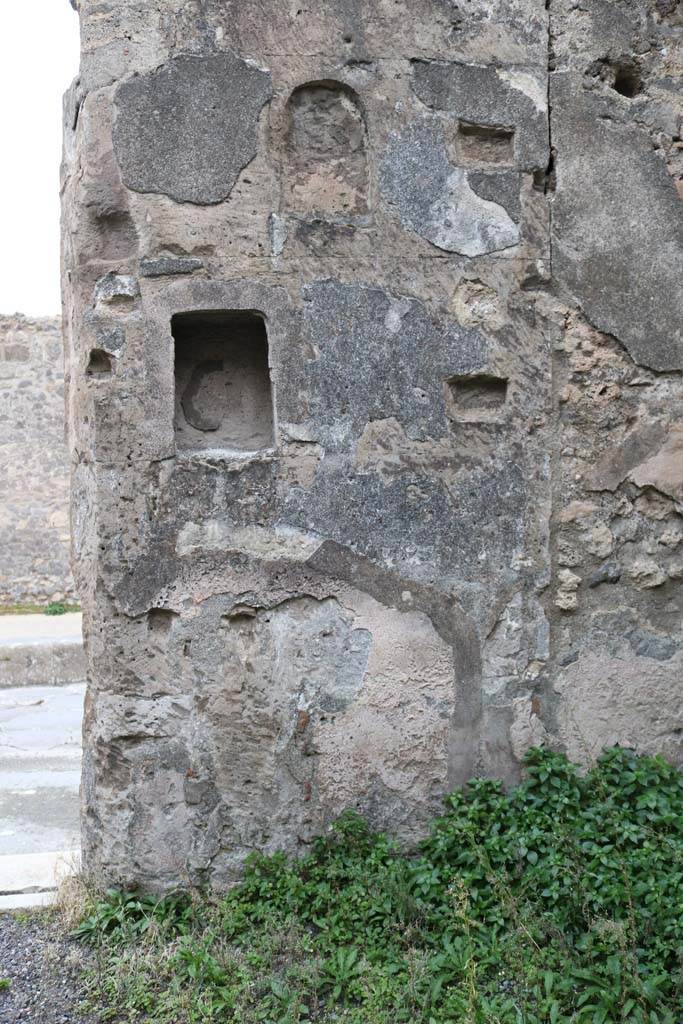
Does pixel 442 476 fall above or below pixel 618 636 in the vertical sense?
above

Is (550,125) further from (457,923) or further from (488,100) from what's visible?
(457,923)

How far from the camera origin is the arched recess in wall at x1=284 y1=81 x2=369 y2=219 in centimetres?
306

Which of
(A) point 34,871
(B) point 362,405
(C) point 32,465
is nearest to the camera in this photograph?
(B) point 362,405

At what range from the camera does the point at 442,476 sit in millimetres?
3086

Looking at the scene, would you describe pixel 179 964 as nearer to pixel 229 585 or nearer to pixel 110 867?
pixel 110 867

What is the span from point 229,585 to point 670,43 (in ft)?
7.74

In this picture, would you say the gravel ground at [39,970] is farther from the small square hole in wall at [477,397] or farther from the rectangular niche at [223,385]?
the small square hole in wall at [477,397]

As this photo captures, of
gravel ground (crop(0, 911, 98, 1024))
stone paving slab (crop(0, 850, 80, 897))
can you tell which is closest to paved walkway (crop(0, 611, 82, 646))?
stone paving slab (crop(0, 850, 80, 897))

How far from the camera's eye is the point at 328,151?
3107mm

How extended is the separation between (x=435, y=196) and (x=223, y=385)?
914 mm

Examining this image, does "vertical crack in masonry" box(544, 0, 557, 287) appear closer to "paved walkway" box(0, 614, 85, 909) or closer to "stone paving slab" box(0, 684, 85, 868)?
"paved walkway" box(0, 614, 85, 909)

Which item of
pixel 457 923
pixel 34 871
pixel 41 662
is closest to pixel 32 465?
pixel 41 662

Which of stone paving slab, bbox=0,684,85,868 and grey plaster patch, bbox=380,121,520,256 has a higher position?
grey plaster patch, bbox=380,121,520,256

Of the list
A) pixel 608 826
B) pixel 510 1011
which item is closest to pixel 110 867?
pixel 510 1011
